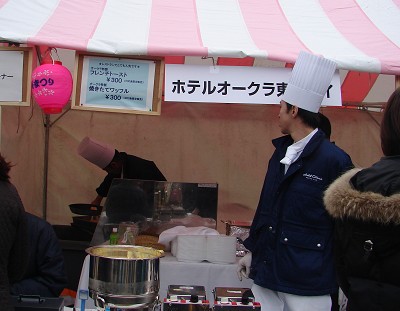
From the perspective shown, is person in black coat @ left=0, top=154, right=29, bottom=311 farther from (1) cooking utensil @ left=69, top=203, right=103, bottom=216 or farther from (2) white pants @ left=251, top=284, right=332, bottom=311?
(1) cooking utensil @ left=69, top=203, right=103, bottom=216

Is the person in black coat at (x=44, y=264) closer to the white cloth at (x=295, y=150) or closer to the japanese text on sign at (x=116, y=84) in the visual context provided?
the japanese text on sign at (x=116, y=84)

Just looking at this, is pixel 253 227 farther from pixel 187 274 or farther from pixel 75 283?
A: pixel 75 283

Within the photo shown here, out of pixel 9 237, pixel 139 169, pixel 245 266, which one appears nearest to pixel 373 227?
pixel 9 237

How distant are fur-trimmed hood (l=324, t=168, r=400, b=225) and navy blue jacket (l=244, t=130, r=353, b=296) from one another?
2.78 ft

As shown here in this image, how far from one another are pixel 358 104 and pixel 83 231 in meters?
2.75

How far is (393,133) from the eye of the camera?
5.80ft

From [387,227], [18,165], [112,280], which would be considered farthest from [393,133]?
[18,165]

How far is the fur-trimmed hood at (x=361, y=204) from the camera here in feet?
5.43

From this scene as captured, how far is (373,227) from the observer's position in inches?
67.2

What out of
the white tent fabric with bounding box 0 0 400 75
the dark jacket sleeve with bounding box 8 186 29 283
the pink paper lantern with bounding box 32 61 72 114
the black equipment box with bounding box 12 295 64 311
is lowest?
the black equipment box with bounding box 12 295 64 311

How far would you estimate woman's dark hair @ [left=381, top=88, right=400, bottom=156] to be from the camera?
5.78 feet

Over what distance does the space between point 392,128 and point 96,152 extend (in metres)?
3.40

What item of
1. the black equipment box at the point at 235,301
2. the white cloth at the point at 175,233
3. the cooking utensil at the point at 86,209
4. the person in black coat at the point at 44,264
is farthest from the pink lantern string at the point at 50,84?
the cooking utensil at the point at 86,209

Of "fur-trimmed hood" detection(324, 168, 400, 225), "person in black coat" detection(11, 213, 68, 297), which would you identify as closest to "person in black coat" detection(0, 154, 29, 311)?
"person in black coat" detection(11, 213, 68, 297)
